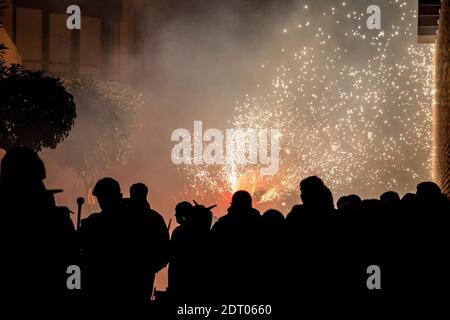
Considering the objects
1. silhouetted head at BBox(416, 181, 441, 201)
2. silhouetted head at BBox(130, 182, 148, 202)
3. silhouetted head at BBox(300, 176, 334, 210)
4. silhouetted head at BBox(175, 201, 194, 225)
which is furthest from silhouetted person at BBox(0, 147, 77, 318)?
silhouetted head at BBox(175, 201, 194, 225)

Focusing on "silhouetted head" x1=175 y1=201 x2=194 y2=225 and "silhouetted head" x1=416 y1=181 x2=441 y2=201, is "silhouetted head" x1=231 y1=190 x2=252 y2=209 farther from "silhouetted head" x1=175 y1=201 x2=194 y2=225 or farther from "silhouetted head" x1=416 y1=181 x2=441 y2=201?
"silhouetted head" x1=416 y1=181 x2=441 y2=201

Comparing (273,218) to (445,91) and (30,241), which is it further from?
(445,91)

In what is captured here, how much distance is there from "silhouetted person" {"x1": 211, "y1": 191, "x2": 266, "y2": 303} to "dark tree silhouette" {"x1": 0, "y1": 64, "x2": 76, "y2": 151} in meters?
9.54

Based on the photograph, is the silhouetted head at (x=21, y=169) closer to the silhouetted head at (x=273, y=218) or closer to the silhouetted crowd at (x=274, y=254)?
the silhouetted crowd at (x=274, y=254)

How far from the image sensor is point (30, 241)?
4.60m

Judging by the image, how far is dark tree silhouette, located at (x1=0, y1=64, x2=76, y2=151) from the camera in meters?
16.2

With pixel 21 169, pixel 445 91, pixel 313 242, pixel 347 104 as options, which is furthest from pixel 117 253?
pixel 347 104

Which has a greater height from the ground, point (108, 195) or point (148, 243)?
point (108, 195)

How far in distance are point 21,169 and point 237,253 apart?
3038 mm

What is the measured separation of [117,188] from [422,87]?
49110mm

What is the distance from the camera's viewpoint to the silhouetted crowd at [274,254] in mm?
6621

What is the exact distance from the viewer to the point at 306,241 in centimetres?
662
